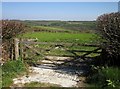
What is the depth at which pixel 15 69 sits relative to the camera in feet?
40.6

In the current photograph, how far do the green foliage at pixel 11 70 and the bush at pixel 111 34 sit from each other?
380 cm

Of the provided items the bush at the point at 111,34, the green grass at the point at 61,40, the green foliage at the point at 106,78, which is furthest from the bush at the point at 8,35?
the green foliage at the point at 106,78

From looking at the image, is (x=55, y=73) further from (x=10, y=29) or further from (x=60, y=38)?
(x=60, y=38)

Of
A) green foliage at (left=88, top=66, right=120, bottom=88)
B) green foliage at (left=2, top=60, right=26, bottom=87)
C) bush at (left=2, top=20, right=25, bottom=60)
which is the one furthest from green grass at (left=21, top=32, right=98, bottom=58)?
green foliage at (left=88, top=66, right=120, bottom=88)

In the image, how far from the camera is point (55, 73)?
12.8m

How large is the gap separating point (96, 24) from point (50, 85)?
354 cm

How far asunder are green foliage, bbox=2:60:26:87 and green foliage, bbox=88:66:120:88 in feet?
10.3

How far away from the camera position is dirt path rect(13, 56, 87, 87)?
11.4 m

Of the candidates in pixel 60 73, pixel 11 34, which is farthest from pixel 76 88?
pixel 11 34

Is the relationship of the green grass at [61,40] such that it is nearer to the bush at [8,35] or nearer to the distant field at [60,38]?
the distant field at [60,38]

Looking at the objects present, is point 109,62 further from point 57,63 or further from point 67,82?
point 57,63

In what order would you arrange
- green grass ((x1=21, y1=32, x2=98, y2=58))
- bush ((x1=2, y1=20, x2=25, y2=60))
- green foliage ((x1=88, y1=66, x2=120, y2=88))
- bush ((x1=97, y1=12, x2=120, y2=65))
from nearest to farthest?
green foliage ((x1=88, y1=66, x2=120, y2=88)), bush ((x1=97, y1=12, x2=120, y2=65)), bush ((x1=2, y1=20, x2=25, y2=60)), green grass ((x1=21, y1=32, x2=98, y2=58))

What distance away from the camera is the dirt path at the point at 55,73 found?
11.4m

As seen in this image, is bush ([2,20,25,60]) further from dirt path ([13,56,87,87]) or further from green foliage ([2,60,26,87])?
dirt path ([13,56,87,87])
